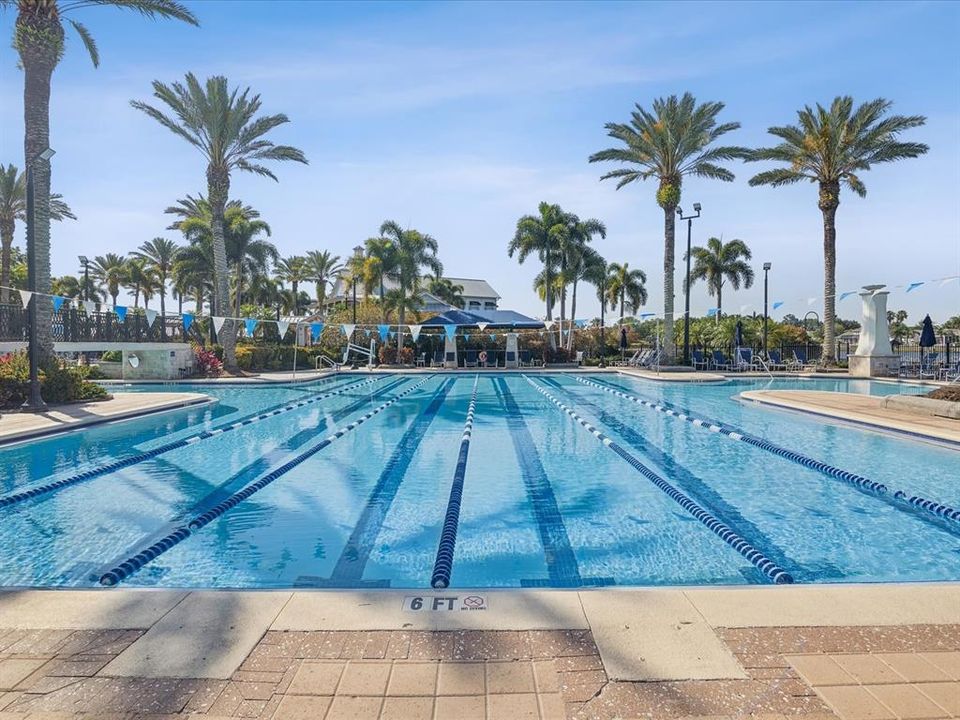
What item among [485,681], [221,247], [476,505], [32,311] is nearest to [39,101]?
[32,311]

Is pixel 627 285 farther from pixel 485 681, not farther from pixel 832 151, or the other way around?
pixel 485 681

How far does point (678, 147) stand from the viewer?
1019 inches

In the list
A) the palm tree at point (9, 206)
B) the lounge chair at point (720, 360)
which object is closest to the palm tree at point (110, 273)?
the palm tree at point (9, 206)

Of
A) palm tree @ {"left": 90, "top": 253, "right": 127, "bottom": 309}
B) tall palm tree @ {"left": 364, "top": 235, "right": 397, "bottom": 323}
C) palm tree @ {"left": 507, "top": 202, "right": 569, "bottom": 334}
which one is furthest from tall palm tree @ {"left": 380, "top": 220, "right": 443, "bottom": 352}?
palm tree @ {"left": 90, "top": 253, "right": 127, "bottom": 309}

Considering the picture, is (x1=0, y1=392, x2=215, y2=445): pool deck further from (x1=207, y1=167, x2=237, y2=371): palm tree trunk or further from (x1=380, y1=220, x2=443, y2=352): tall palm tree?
(x1=380, y1=220, x2=443, y2=352): tall palm tree

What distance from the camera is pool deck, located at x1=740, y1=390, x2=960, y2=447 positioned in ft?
33.0

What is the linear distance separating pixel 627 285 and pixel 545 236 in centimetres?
1292

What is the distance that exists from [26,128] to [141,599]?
16.6 m

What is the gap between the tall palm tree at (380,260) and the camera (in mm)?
32500

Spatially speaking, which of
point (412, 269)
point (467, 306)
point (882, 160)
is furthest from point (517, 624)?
point (467, 306)

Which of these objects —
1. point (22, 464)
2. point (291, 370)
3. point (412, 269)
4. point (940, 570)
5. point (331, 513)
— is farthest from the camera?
point (412, 269)

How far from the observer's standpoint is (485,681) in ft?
8.86

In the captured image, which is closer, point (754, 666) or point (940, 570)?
point (754, 666)

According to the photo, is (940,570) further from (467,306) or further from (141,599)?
(467,306)
